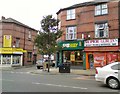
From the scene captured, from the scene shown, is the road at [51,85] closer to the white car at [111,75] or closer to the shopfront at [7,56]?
the white car at [111,75]

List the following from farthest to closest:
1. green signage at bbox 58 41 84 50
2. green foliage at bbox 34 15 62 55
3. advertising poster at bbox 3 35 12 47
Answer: advertising poster at bbox 3 35 12 47 → green signage at bbox 58 41 84 50 → green foliage at bbox 34 15 62 55

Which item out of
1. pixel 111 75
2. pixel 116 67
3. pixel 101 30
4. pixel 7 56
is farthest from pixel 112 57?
pixel 7 56

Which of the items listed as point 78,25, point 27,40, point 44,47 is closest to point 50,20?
point 44,47

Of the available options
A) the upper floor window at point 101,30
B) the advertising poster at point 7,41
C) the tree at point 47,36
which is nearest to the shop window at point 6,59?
the advertising poster at point 7,41

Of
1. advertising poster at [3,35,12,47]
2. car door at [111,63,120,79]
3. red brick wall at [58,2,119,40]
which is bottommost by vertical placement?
car door at [111,63,120,79]

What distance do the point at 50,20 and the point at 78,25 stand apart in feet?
17.2

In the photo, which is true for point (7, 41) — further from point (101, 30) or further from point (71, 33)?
point (101, 30)

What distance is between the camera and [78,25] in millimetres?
30656

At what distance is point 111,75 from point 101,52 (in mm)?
15795

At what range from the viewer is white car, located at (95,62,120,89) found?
12688 millimetres

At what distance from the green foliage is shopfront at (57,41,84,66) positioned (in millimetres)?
3506

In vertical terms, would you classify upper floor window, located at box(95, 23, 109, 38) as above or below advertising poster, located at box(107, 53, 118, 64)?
above

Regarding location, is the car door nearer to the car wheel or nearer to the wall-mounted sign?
the car wheel

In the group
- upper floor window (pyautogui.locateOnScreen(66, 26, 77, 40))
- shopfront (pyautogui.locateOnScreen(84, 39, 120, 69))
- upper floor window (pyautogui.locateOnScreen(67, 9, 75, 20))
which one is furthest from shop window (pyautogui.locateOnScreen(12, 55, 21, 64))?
shopfront (pyautogui.locateOnScreen(84, 39, 120, 69))
